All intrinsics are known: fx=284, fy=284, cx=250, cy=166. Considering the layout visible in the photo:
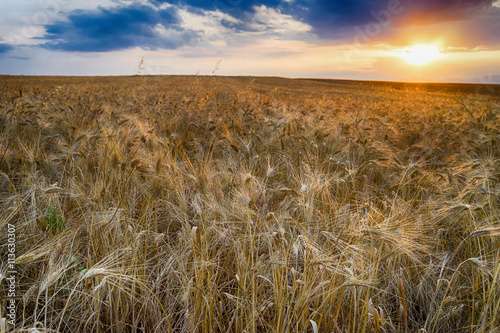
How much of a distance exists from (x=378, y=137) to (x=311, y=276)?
3472 mm

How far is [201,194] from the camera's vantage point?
2.03 m

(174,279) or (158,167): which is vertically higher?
(158,167)

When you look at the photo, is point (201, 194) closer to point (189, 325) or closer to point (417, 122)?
point (189, 325)

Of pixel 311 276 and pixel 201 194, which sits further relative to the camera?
pixel 201 194

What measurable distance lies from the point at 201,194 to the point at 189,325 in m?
0.87

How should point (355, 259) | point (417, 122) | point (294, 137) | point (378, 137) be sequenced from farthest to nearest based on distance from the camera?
point (417, 122), point (378, 137), point (294, 137), point (355, 259)

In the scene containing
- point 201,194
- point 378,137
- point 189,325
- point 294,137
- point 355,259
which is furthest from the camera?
point 378,137

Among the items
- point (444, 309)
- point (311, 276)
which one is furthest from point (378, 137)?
point (311, 276)

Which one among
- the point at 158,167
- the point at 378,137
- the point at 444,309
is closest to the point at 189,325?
the point at 158,167

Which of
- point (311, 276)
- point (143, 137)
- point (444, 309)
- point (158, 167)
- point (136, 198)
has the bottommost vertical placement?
point (444, 309)

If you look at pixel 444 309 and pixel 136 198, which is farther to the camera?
pixel 136 198

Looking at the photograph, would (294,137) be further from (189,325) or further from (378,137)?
(189,325)

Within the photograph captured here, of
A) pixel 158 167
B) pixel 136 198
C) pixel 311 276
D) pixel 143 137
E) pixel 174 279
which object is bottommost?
pixel 174 279

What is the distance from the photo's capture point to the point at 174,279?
163 centimetres
